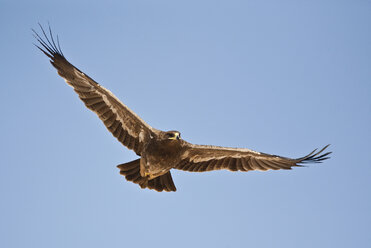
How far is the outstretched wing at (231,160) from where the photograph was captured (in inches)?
370

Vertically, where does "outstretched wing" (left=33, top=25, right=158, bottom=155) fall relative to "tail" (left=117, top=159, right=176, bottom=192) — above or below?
above

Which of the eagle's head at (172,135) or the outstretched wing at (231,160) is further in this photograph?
the outstretched wing at (231,160)

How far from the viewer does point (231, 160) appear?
9711 mm

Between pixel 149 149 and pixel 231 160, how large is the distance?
1.98 m

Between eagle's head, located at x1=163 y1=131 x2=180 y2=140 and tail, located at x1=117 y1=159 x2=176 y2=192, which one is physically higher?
eagle's head, located at x1=163 y1=131 x2=180 y2=140

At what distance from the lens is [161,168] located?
344 inches

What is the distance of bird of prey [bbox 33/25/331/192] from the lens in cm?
873

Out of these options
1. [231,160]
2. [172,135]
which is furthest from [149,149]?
[231,160]

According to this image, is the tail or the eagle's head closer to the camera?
the eagle's head

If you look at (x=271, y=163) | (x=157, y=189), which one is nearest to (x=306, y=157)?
(x=271, y=163)

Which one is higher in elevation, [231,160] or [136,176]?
[231,160]

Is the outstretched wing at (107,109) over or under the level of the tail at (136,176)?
over

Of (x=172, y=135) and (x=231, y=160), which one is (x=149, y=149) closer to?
(x=172, y=135)

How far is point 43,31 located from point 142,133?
2973 mm
